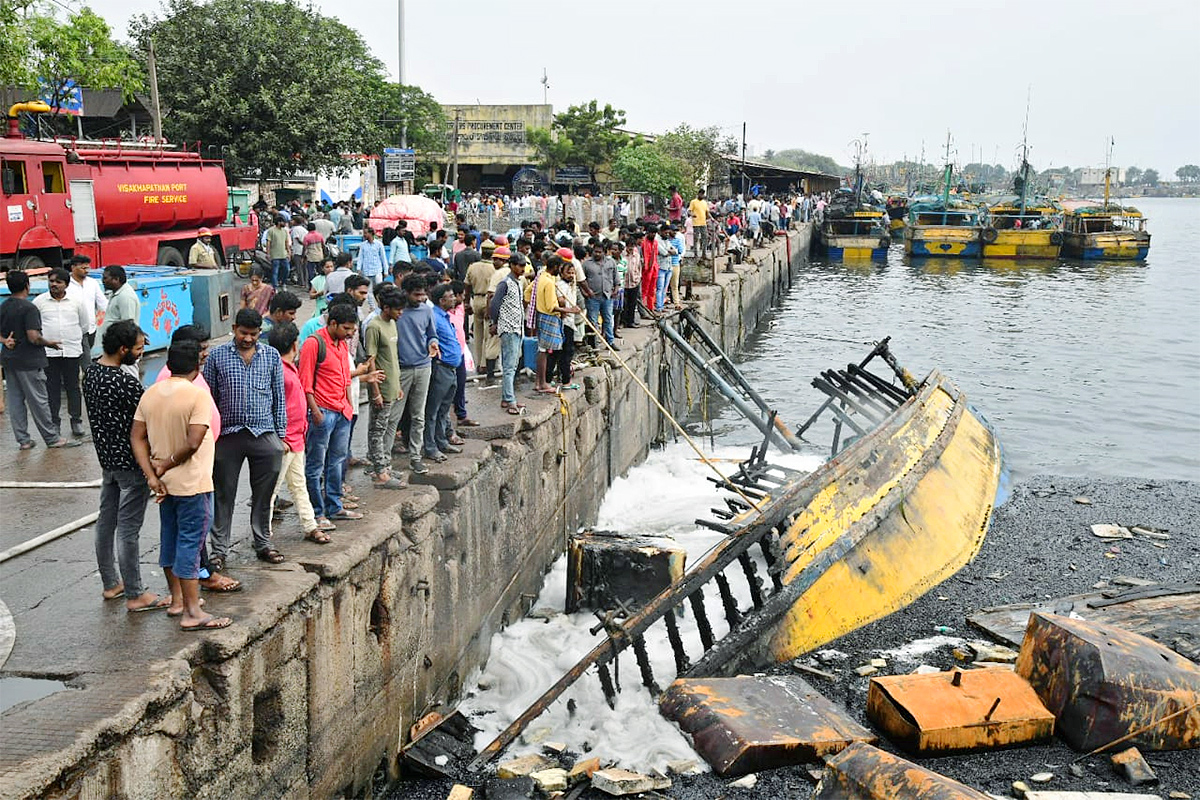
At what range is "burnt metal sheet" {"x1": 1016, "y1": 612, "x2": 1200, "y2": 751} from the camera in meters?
7.55

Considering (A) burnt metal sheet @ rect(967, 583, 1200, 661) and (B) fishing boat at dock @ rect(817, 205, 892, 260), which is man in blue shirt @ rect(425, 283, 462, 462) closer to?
(A) burnt metal sheet @ rect(967, 583, 1200, 661)

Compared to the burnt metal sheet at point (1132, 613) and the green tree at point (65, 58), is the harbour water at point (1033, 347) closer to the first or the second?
the burnt metal sheet at point (1132, 613)

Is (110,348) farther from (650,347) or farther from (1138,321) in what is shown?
(1138,321)

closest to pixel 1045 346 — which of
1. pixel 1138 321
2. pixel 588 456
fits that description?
pixel 1138 321

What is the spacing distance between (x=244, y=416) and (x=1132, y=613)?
316 inches

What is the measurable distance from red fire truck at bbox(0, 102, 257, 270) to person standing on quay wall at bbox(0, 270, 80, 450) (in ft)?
17.2

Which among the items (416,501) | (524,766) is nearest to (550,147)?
(416,501)

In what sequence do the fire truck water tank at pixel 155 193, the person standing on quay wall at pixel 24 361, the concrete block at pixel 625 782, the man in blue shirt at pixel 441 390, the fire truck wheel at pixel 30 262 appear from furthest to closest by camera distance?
the fire truck water tank at pixel 155 193
the fire truck wheel at pixel 30 262
the man in blue shirt at pixel 441 390
the person standing on quay wall at pixel 24 361
the concrete block at pixel 625 782

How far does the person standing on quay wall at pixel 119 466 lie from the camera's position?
563cm

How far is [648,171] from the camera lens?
132ft

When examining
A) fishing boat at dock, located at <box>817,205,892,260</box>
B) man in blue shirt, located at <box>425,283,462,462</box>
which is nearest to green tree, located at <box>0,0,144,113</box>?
man in blue shirt, located at <box>425,283,462,462</box>

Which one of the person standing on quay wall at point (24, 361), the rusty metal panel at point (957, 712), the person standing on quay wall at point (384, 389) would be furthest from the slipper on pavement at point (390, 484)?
the rusty metal panel at point (957, 712)

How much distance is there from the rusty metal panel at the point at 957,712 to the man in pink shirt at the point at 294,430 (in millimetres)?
4198

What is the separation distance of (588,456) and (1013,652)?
18.6 feet
